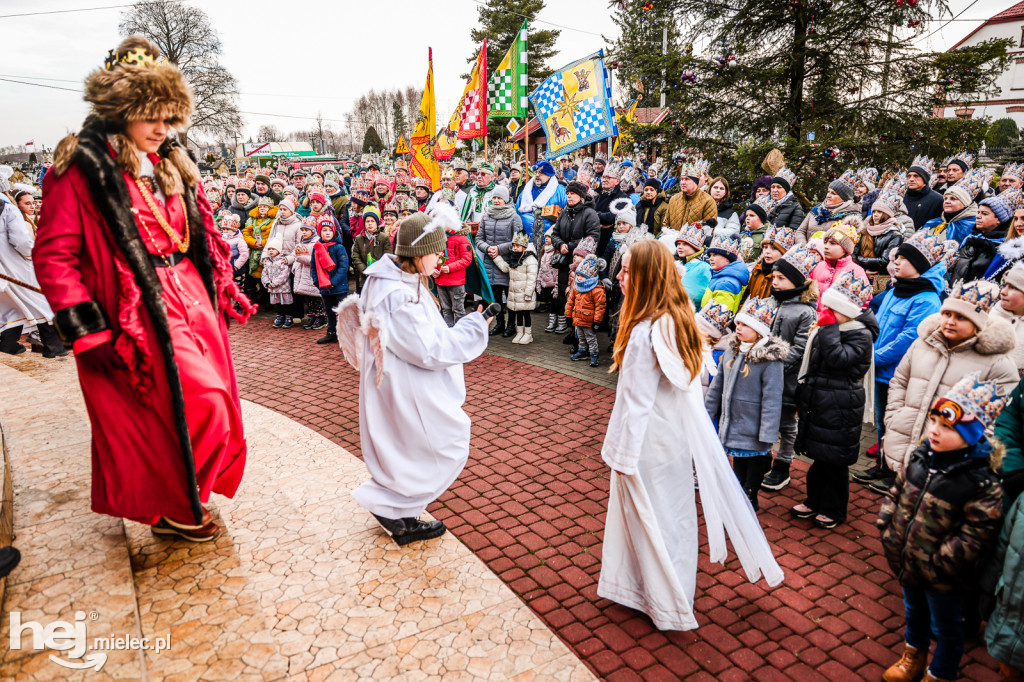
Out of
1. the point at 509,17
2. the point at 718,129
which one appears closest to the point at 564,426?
the point at 718,129

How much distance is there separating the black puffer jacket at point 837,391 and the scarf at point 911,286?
38.2 inches

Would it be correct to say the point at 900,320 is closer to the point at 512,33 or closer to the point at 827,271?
the point at 827,271

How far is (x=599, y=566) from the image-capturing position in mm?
4031

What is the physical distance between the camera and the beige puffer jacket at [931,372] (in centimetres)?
384

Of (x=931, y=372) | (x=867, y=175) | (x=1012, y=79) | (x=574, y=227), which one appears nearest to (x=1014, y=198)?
(x=867, y=175)

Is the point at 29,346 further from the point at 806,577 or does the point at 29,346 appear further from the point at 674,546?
the point at 806,577

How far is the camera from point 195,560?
372 cm

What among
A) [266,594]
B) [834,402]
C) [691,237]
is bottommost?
[266,594]

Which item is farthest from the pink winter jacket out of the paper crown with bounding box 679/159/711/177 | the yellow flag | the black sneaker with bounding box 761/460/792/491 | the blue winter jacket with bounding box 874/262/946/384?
the yellow flag

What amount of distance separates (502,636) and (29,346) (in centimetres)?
847

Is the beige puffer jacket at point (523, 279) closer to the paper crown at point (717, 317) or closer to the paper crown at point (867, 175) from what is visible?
the paper crown at point (717, 317)

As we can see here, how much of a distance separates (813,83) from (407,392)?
9885mm

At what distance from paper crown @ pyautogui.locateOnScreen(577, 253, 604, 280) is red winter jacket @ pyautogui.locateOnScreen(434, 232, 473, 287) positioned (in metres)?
1.51

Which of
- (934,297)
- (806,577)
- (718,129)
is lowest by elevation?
(806,577)
